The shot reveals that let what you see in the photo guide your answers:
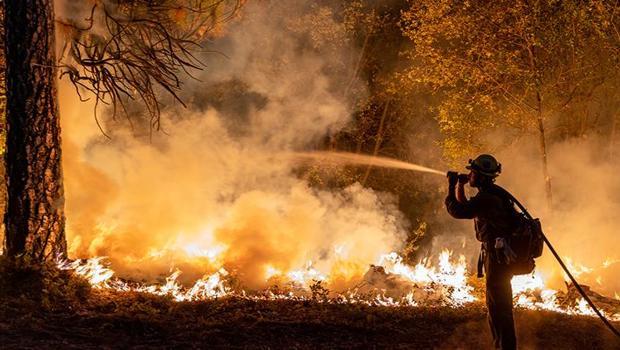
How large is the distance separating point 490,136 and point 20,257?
12.7 meters

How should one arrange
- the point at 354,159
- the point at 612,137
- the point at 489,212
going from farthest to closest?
the point at 354,159
the point at 612,137
the point at 489,212

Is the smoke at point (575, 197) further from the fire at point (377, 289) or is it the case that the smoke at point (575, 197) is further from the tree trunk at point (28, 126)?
the tree trunk at point (28, 126)

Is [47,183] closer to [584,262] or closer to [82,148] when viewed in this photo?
[82,148]

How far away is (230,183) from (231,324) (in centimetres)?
834

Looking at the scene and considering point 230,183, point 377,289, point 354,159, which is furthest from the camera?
point 354,159

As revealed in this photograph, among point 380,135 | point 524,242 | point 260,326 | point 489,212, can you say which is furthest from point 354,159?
point 524,242

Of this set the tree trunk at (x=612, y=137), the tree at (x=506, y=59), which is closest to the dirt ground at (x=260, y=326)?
the tree at (x=506, y=59)

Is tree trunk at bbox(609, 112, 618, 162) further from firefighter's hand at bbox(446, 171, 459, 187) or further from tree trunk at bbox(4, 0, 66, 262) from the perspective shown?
tree trunk at bbox(4, 0, 66, 262)

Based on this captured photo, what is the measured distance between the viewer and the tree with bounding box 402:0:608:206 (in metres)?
12.9

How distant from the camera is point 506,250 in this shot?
5402mm

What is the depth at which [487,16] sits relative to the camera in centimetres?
1339

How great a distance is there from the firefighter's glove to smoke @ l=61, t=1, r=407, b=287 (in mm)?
6085

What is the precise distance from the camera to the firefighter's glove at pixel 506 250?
539cm

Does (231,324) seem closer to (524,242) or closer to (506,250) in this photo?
(506,250)
